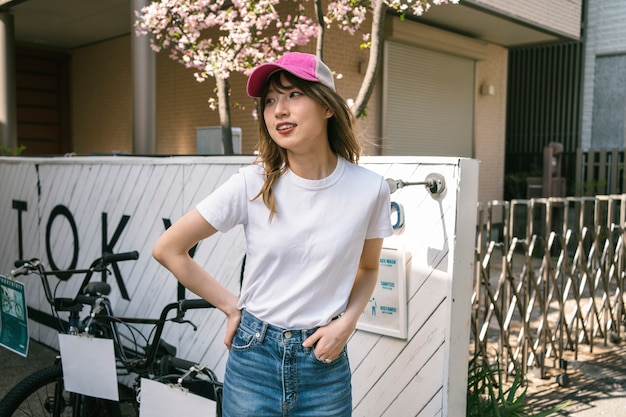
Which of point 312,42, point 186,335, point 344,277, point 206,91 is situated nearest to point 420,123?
point 312,42

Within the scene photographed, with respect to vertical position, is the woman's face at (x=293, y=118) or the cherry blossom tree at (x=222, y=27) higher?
the cherry blossom tree at (x=222, y=27)

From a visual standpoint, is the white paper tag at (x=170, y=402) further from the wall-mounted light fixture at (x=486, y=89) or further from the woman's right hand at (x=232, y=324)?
the wall-mounted light fixture at (x=486, y=89)

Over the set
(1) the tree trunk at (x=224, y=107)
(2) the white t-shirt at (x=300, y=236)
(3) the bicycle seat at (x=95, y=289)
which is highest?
(1) the tree trunk at (x=224, y=107)

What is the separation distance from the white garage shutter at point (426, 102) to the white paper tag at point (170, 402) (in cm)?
941

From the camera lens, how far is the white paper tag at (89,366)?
3.03 metres

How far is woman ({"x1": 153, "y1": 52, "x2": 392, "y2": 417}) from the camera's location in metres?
1.93

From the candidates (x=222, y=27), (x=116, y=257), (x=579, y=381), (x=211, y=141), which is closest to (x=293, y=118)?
(x=116, y=257)

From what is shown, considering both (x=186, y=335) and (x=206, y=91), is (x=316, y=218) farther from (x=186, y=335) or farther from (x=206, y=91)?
(x=206, y=91)

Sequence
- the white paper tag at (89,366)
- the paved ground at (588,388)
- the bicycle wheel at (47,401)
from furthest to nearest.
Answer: the paved ground at (588,388)
the bicycle wheel at (47,401)
the white paper tag at (89,366)

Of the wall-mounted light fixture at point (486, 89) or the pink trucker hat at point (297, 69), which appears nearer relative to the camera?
the pink trucker hat at point (297, 69)

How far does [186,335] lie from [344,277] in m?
2.48

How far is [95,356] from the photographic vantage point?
3.05 metres

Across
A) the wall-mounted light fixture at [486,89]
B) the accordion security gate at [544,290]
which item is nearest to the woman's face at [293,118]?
the accordion security gate at [544,290]

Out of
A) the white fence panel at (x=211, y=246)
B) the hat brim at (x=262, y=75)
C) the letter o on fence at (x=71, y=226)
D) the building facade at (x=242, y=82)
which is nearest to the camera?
the hat brim at (x=262, y=75)
